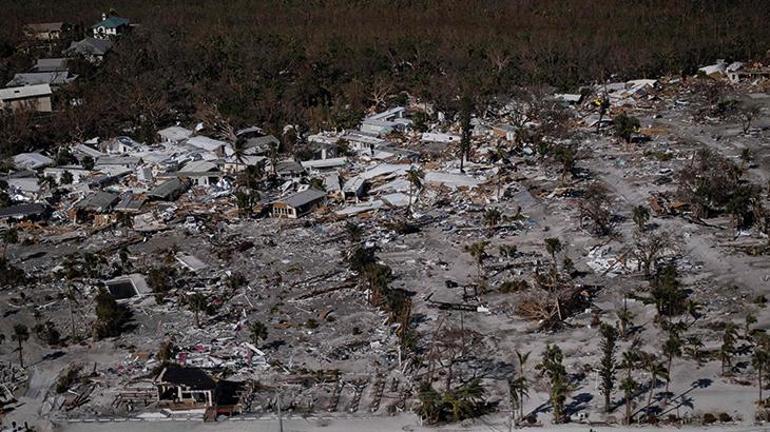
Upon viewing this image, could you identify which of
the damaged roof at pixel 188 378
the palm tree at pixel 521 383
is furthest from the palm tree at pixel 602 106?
the damaged roof at pixel 188 378

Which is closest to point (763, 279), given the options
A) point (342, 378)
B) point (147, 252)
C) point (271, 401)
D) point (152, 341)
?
point (342, 378)

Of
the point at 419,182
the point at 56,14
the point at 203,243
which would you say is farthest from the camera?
the point at 56,14

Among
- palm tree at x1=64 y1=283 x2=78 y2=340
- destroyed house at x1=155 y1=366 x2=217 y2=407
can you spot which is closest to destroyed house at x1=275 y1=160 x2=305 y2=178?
palm tree at x1=64 y1=283 x2=78 y2=340

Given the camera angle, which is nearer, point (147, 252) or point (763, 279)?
point (763, 279)

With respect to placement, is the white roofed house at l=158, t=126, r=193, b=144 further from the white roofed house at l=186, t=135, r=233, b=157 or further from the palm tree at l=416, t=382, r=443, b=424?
the palm tree at l=416, t=382, r=443, b=424

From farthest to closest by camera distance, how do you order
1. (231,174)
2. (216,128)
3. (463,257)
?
(216,128), (231,174), (463,257)

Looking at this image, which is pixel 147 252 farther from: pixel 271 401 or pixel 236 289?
pixel 271 401
